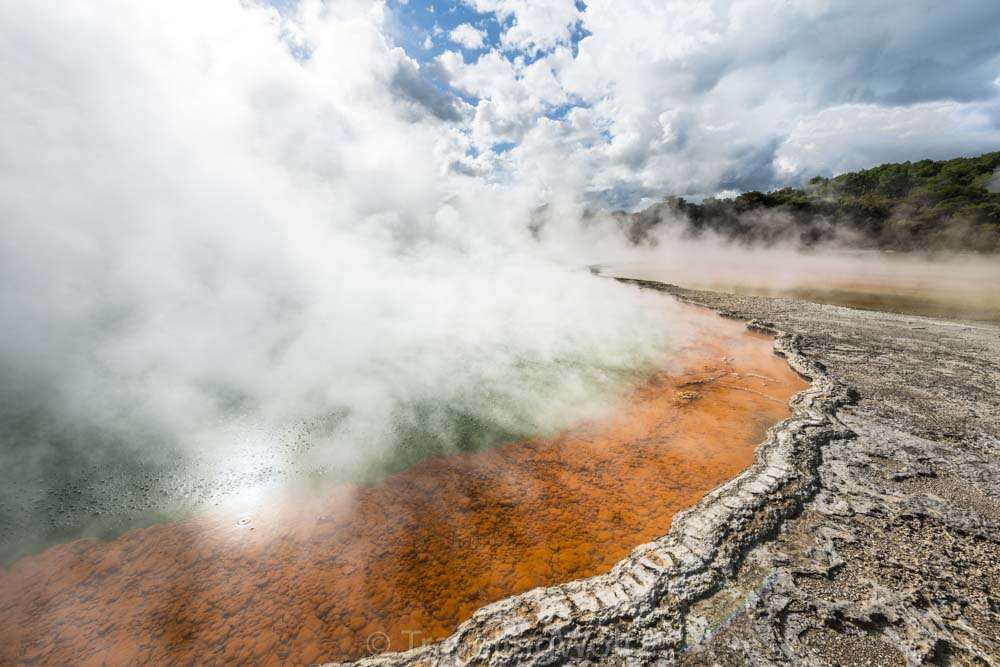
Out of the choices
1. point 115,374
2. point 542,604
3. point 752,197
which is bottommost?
point 542,604

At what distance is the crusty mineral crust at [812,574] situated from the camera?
2.28 metres

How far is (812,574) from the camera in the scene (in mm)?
2709

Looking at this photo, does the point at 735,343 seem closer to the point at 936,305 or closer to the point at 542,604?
the point at 542,604

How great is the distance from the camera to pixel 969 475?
3719 millimetres

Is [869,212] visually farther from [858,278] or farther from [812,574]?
[812,574]

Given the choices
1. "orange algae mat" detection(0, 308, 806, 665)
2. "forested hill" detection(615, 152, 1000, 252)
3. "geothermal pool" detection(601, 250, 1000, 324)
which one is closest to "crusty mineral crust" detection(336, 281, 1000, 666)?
"orange algae mat" detection(0, 308, 806, 665)

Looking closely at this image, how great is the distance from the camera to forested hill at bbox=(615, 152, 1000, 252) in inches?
957

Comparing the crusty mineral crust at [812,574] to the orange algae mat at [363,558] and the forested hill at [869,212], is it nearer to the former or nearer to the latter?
the orange algae mat at [363,558]

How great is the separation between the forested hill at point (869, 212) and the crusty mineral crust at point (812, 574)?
30449 mm

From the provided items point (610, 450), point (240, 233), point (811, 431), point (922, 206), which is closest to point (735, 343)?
point (811, 431)

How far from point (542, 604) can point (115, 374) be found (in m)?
7.98

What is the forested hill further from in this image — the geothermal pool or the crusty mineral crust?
the crusty mineral crust

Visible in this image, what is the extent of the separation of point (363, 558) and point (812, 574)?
367cm

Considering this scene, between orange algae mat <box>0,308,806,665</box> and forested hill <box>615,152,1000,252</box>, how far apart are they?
107ft
